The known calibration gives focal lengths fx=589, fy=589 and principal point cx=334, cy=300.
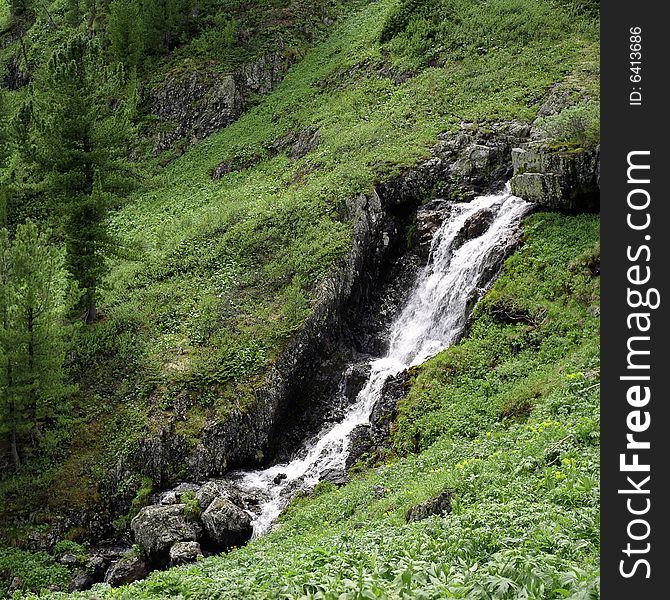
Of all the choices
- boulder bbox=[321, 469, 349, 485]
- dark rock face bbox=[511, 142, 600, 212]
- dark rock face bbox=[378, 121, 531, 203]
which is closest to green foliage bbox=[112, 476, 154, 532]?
boulder bbox=[321, 469, 349, 485]

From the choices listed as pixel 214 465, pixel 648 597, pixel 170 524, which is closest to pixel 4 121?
pixel 214 465

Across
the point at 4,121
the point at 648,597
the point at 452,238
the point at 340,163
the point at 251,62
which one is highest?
the point at 251,62

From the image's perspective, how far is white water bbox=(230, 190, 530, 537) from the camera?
1808 cm

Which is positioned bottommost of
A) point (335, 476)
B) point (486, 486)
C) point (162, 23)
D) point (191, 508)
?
point (191, 508)

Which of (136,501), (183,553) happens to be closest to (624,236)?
(183,553)

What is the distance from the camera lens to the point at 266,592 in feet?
22.4

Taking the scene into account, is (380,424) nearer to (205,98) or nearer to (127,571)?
(127,571)

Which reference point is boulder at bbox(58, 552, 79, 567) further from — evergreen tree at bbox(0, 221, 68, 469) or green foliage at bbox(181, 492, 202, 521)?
evergreen tree at bbox(0, 221, 68, 469)

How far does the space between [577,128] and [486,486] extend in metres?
14.0

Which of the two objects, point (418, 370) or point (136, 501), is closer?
point (136, 501)

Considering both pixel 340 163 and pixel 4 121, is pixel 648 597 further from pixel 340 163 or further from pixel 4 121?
pixel 4 121

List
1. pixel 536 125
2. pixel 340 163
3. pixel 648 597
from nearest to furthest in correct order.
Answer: pixel 648 597 < pixel 536 125 < pixel 340 163

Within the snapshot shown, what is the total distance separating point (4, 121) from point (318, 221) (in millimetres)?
18324

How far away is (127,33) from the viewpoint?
4269cm
